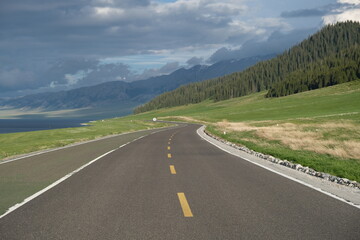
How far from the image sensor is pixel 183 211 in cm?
700

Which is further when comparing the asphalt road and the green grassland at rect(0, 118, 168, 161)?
the green grassland at rect(0, 118, 168, 161)

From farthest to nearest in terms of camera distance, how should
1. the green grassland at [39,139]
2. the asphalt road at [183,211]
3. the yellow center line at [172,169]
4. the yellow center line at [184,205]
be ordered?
the green grassland at [39,139]
the yellow center line at [172,169]
the yellow center line at [184,205]
the asphalt road at [183,211]

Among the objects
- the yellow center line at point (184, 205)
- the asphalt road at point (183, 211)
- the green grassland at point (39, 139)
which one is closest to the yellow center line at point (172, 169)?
the asphalt road at point (183, 211)

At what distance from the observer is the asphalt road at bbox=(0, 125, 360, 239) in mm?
5691

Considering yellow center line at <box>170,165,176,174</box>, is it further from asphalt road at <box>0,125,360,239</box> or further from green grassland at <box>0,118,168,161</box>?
green grassland at <box>0,118,168,161</box>

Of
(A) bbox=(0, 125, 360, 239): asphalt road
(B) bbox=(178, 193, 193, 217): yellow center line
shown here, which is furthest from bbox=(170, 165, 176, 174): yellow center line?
(B) bbox=(178, 193, 193, 217): yellow center line

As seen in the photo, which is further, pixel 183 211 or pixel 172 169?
pixel 172 169

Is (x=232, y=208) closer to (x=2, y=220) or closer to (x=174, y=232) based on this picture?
(x=174, y=232)

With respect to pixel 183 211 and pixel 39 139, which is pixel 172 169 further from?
pixel 39 139

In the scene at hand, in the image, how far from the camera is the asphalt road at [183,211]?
5691 millimetres

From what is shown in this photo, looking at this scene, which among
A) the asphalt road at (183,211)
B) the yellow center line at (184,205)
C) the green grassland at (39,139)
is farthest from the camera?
the green grassland at (39,139)

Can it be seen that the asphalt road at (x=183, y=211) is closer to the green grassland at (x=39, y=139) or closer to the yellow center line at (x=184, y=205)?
the yellow center line at (x=184, y=205)

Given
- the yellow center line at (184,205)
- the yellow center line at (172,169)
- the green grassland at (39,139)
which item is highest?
the green grassland at (39,139)

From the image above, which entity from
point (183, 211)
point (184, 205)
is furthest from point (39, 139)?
point (183, 211)
